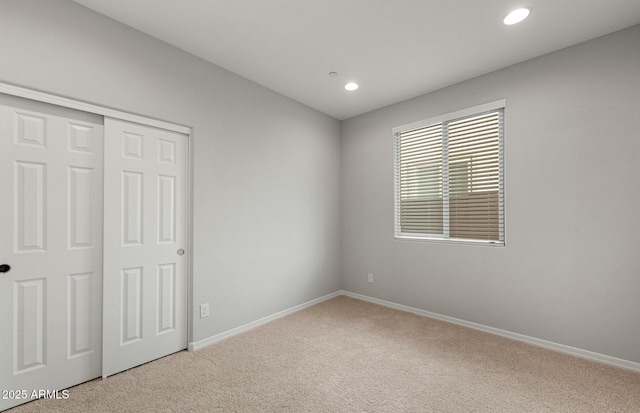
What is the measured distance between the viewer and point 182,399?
189 centimetres

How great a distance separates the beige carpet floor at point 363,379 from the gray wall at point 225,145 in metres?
0.56

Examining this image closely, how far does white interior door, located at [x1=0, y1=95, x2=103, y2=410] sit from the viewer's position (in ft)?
5.83

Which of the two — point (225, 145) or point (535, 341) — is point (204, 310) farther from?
point (535, 341)

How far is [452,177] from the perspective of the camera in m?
3.31

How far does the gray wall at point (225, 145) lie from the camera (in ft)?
6.23

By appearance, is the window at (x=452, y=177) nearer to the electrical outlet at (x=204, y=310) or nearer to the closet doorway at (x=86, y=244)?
the electrical outlet at (x=204, y=310)

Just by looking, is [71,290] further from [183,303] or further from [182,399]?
[182,399]

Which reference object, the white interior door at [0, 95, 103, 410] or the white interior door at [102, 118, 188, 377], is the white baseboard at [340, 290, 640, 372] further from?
the white interior door at [0, 95, 103, 410]

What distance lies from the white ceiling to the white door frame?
0.70m

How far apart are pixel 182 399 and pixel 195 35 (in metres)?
2.79

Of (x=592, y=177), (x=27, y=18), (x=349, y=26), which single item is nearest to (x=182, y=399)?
(x=27, y=18)

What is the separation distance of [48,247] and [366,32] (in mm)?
2871

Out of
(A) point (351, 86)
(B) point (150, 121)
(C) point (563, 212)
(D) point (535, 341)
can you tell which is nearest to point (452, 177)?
(C) point (563, 212)

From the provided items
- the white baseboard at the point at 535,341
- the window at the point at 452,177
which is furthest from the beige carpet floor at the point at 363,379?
the window at the point at 452,177
